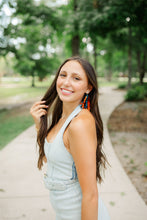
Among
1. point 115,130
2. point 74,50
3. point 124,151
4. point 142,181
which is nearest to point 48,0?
point 74,50

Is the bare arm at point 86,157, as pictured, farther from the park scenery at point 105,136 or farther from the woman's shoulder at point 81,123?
the park scenery at point 105,136

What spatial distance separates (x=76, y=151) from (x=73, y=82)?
0.47m

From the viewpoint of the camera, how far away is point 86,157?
1.12 meters

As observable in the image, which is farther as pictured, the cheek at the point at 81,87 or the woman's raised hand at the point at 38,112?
the woman's raised hand at the point at 38,112

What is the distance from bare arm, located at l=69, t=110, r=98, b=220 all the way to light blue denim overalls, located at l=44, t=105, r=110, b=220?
0.38 ft

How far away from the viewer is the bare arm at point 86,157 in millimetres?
1115

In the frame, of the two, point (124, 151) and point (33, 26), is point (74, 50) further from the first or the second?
point (124, 151)

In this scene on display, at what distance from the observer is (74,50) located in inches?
575

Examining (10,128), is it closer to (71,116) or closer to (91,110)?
(91,110)

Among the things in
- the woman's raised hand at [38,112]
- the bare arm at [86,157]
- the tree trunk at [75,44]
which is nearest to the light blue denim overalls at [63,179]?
the bare arm at [86,157]

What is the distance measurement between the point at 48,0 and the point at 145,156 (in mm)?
11317

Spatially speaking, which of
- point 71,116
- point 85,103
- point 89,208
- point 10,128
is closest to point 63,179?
point 89,208

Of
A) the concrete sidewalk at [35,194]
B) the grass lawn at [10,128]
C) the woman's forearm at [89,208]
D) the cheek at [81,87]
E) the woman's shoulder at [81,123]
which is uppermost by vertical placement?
the cheek at [81,87]

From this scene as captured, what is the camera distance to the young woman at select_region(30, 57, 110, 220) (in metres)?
1.13
